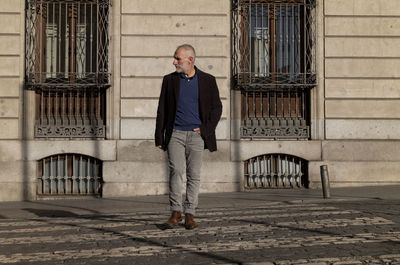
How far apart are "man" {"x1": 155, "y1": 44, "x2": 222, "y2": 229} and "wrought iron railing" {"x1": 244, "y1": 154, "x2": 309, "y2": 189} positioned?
252 inches

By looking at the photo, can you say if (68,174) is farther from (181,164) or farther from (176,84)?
(176,84)

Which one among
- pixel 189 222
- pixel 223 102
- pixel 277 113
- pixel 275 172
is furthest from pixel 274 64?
pixel 189 222

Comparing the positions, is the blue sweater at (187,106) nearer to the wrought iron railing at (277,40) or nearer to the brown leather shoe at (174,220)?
the brown leather shoe at (174,220)

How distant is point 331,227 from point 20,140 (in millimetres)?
8042

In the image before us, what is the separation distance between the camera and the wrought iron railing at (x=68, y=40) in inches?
458

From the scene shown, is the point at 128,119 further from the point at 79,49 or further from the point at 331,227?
the point at 331,227

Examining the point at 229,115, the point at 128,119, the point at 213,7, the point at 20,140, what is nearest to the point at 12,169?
the point at 20,140

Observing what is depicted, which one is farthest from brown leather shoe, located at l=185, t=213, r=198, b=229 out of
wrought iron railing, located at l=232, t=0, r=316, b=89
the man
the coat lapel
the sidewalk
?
wrought iron railing, located at l=232, t=0, r=316, b=89

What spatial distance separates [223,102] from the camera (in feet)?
38.3

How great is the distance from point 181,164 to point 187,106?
65cm

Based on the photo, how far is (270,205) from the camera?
28.8ft

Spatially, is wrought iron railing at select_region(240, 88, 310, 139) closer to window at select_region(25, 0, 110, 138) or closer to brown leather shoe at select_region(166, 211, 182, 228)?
window at select_region(25, 0, 110, 138)

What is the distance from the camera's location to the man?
5.60 metres

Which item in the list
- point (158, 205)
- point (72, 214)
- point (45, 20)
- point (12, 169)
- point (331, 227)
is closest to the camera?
point (331, 227)
